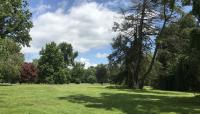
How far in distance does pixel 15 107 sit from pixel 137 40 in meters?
38.6

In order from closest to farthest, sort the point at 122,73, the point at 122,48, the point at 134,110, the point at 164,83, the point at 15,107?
1. the point at 15,107
2. the point at 134,110
3. the point at 122,48
4. the point at 122,73
5. the point at 164,83

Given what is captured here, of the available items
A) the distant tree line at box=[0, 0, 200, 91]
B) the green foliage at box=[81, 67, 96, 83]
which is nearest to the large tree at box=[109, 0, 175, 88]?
the distant tree line at box=[0, 0, 200, 91]

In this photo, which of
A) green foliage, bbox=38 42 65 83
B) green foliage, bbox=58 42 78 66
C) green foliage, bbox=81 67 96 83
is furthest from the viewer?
green foliage, bbox=81 67 96 83

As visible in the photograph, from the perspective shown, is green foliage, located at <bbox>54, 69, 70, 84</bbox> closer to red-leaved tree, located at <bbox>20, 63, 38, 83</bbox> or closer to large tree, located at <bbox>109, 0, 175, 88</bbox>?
red-leaved tree, located at <bbox>20, 63, 38, 83</bbox>

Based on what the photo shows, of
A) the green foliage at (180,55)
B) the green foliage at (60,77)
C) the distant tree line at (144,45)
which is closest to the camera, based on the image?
the green foliage at (180,55)

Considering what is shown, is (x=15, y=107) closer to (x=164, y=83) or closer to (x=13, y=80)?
(x=164, y=83)

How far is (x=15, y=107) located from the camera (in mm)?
23078

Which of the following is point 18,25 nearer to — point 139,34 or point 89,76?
point 139,34

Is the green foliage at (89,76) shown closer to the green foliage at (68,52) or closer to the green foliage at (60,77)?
the green foliage at (68,52)

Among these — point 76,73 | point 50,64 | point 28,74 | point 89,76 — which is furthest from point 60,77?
point 89,76

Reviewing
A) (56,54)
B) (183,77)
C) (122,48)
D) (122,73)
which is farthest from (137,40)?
(56,54)

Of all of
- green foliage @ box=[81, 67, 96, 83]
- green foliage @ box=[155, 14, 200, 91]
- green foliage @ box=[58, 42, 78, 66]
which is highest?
green foliage @ box=[58, 42, 78, 66]

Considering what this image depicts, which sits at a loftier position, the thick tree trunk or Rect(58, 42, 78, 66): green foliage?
Rect(58, 42, 78, 66): green foliage

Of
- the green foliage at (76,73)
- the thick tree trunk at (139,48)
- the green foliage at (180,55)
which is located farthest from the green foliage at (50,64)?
the thick tree trunk at (139,48)
